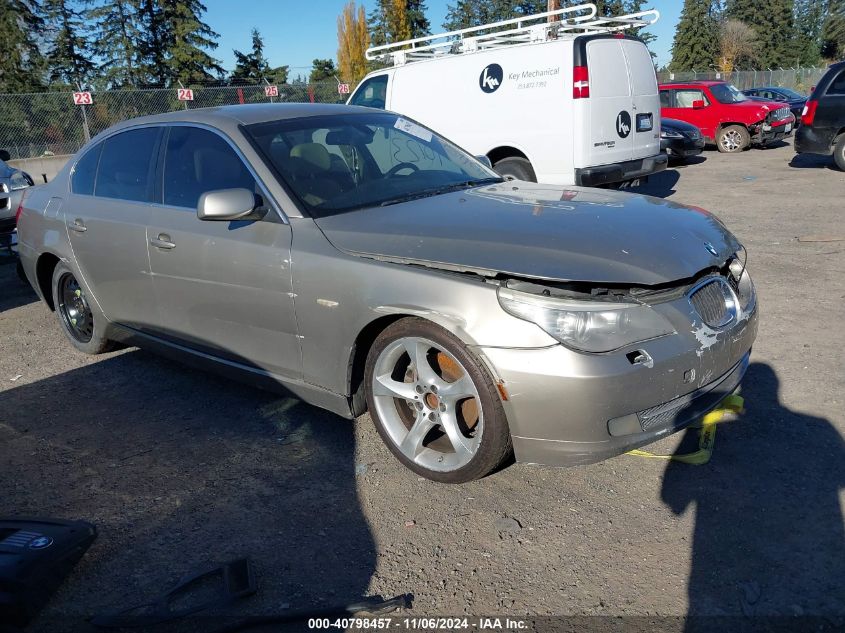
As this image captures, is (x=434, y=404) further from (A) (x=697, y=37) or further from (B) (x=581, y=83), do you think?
(A) (x=697, y=37)

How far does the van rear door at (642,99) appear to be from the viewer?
921cm

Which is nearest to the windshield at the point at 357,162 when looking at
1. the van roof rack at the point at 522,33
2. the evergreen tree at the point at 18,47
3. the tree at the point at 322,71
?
the van roof rack at the point at 522,33

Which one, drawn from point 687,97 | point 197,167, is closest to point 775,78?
point 687,97

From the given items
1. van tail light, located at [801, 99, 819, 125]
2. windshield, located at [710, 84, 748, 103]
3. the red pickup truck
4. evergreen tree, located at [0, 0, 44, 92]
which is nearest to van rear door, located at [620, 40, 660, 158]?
van tail light, located at [801, 99, 819, 125]

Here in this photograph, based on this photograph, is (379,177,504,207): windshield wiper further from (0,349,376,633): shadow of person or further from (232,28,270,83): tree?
(232,28,270,83): tree

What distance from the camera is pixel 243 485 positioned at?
11.1 ft

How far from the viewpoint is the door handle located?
13.3 feet

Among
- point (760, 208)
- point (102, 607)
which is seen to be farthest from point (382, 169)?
point (760, 208)

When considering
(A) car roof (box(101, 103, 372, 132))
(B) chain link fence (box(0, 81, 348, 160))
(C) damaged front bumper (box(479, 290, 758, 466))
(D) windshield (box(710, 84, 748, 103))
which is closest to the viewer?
(C) damaged front bumper (box(479, 290, 758, 466))

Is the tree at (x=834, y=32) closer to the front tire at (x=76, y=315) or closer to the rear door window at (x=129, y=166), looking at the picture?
the rear door window at (x=129, y=166)

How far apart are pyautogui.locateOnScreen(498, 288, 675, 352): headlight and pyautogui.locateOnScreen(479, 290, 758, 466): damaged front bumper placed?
0.13 feet

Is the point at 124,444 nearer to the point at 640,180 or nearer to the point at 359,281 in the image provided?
the point at 359,281

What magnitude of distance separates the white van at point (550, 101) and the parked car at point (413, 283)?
174 inches

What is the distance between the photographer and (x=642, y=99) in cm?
939
